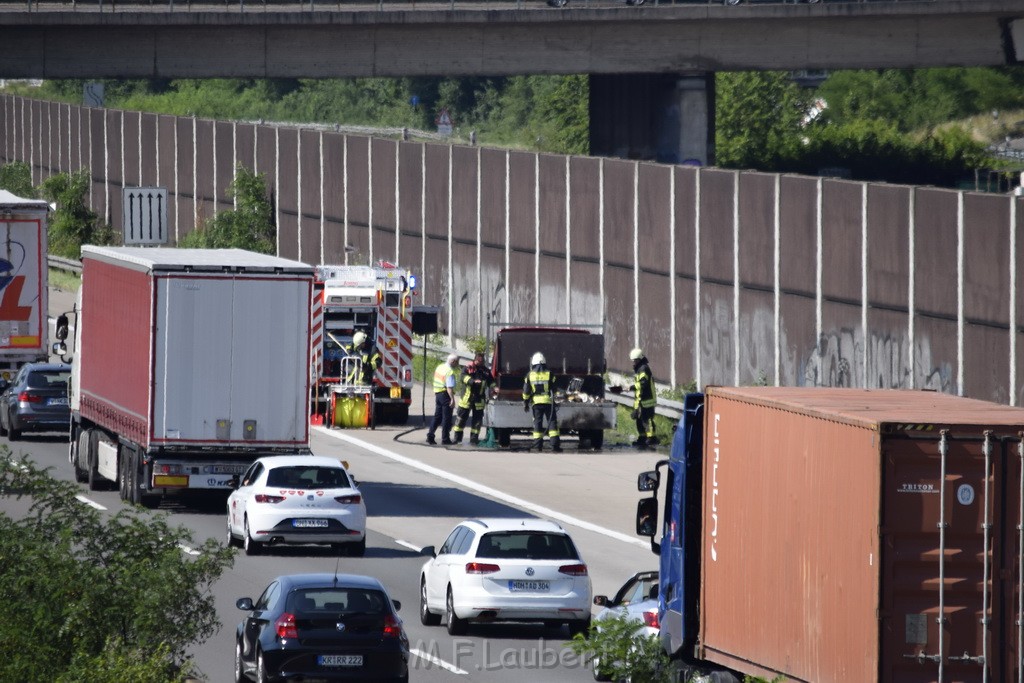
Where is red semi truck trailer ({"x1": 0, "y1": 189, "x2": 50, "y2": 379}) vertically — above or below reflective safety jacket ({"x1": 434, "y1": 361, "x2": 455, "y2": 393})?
above

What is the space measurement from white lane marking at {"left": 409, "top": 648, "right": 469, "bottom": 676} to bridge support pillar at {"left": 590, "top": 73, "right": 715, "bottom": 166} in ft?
151

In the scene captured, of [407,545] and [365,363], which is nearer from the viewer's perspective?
[407,545]

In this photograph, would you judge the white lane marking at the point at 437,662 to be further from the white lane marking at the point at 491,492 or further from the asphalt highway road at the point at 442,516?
Result: the white lane marking at the point at 491,492

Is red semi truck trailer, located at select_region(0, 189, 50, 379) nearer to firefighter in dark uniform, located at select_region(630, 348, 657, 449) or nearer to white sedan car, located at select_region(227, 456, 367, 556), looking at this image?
firefighter in dark uniform, located at select_region(630, 348, 657, 449)

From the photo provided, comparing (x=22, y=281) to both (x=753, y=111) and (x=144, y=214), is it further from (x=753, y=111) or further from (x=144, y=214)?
(x=753, y=111)

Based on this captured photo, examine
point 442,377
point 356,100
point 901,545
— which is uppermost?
point 356,100

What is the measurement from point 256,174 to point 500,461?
92.3ft

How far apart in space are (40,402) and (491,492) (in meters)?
10.2

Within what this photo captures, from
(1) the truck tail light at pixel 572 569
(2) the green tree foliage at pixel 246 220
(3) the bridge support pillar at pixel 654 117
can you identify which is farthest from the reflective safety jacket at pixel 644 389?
(3) the bridge support pillar at pixel 654 117

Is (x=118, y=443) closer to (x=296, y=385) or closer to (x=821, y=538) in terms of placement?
(x=296, y=385)

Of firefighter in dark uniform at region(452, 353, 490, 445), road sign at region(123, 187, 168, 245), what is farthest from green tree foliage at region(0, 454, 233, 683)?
road sign at region(123, 187, 168, 245)

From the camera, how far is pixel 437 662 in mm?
20734

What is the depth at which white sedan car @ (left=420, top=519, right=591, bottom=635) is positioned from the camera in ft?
71.6

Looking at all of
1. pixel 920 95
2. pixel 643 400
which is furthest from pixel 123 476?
pixel 920 95
